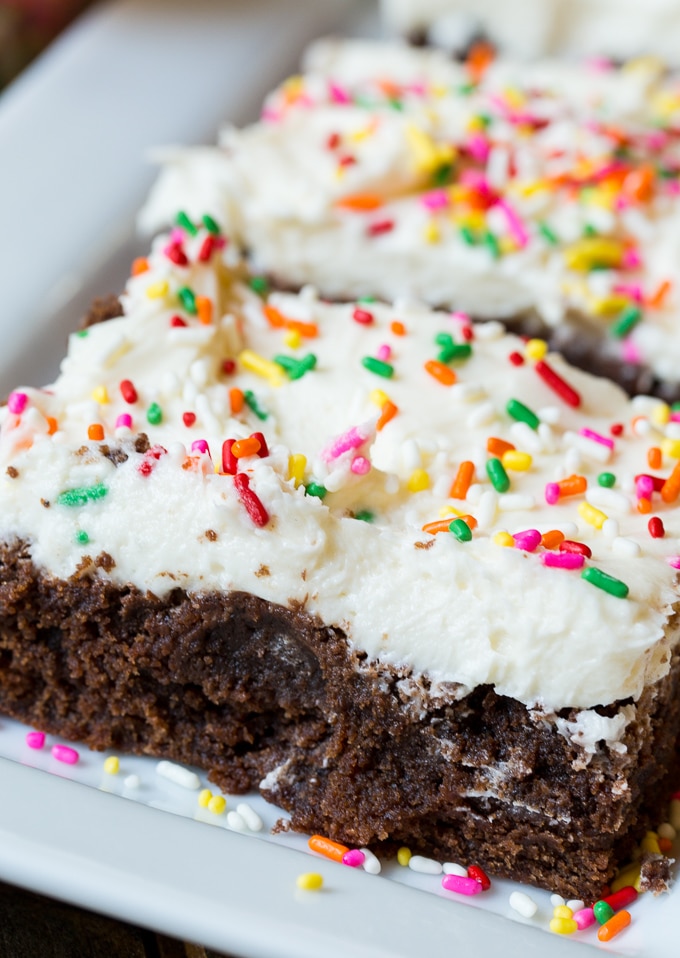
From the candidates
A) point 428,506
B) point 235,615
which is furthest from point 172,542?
point 428,506

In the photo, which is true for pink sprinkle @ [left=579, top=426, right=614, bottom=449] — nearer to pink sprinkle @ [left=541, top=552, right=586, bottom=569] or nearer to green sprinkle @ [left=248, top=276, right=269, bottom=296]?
pink sprinkle @ [left=541, top=552, right=586, bottom=569]

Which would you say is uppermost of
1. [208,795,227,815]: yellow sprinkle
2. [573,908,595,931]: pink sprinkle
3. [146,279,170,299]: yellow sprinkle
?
[146,279,170,299]: yellow sprinkle

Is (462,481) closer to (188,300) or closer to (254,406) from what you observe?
(254,406)

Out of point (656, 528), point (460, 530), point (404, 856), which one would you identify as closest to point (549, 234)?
point (656, 528)

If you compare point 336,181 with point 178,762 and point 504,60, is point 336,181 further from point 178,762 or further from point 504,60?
point 178,762

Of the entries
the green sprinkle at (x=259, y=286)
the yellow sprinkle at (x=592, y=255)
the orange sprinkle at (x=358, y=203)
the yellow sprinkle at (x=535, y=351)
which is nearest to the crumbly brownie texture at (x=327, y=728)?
the yellow sprinkle at (x=535, y=351)

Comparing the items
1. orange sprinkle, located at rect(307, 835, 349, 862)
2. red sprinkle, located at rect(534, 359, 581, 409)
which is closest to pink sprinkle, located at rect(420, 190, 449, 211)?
red sprinkle, located at rect(534, 359, 581, 409)
